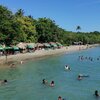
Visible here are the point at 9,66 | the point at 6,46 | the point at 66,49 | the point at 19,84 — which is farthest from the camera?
the point at 66,49

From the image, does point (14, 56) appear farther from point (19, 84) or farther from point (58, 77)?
point (19, 84)

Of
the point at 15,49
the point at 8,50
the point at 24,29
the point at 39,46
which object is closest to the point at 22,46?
the point at 15,49

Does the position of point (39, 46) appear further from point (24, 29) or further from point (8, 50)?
point (8, 50)

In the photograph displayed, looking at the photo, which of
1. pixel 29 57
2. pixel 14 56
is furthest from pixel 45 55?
pixel 14 56

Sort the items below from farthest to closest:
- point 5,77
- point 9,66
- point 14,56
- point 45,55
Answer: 1. point 45,55
2. point 14,56
3. point 9,66
4. point 5,77

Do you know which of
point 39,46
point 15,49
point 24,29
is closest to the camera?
point 15,49

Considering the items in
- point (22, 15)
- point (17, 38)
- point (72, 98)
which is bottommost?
point (72, 98)

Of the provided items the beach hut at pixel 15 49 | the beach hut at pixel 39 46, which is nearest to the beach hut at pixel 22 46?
the beach hut at pixel 15 49

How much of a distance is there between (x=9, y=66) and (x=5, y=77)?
570 inches

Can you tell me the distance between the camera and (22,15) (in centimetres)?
11500

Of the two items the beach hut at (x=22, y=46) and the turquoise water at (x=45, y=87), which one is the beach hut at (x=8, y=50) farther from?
the turquoise water at (x=45, y=87)

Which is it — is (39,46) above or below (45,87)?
above

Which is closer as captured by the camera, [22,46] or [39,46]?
[22,46]

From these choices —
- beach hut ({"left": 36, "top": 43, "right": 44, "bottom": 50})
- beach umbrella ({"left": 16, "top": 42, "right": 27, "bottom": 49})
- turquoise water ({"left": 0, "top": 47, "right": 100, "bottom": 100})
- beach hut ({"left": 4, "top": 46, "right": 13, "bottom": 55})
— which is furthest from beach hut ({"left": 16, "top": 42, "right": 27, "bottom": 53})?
turquoise water ({"left": 0, "top": 47, "right": 100, "bottom": 100})
